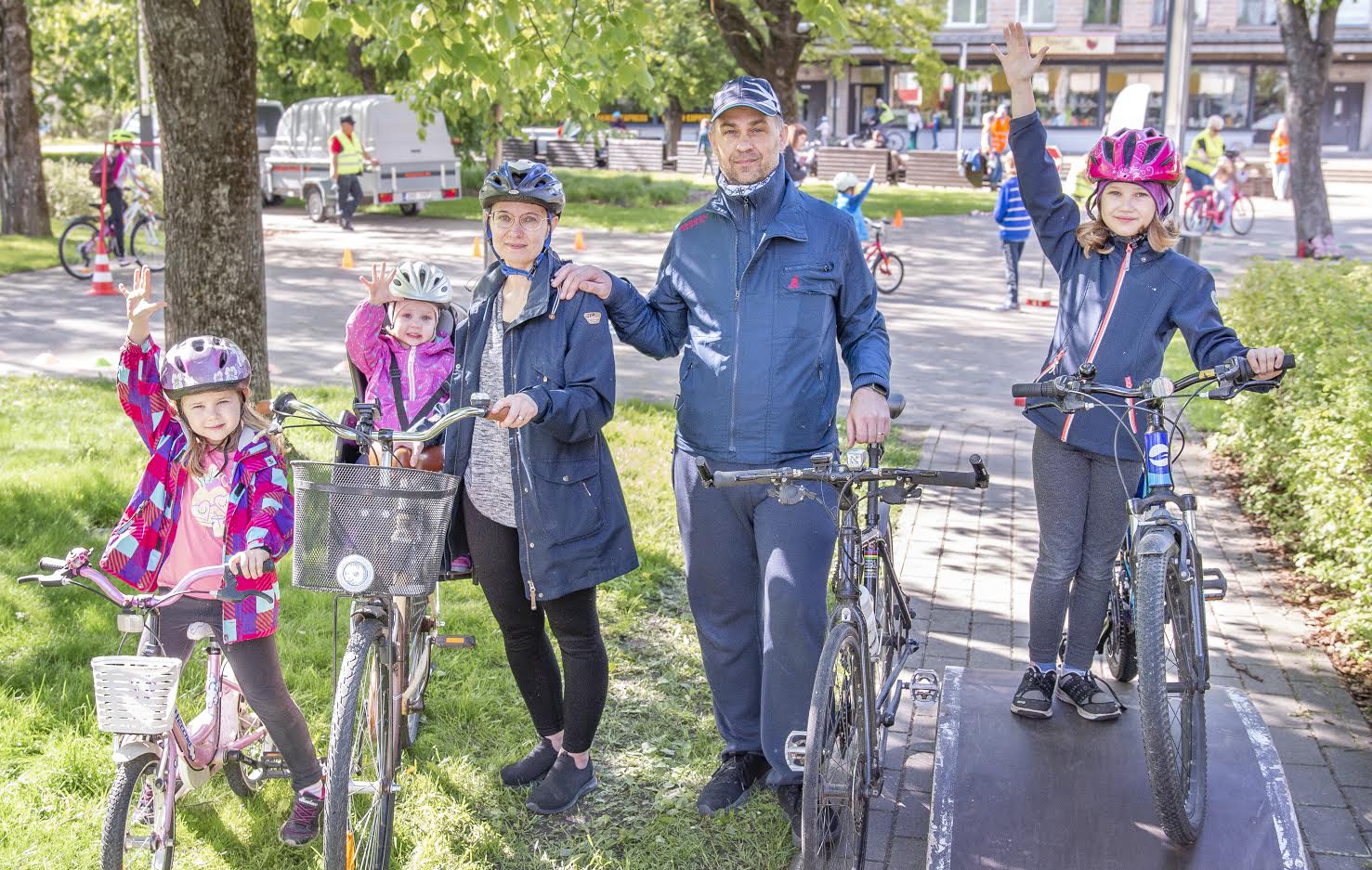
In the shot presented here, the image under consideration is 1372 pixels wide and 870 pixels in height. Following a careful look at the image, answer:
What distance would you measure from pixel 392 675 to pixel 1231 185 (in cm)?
2173

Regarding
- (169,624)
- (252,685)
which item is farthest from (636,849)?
(169,624)

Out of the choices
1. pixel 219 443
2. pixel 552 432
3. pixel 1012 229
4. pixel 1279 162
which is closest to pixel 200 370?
pixel 219 443

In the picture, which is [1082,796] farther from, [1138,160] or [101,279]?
[101,279]

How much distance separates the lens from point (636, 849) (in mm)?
4129

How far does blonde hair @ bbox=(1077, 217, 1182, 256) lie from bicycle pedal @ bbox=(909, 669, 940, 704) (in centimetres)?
151

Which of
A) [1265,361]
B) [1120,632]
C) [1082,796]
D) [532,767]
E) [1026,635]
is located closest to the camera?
[1265,361]

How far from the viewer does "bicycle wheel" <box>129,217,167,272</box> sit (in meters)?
16.8

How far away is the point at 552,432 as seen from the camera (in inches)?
154

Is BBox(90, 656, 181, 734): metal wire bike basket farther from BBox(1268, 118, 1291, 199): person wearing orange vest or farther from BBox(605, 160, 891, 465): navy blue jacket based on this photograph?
BBox(1268, 118, 1291, 199): person wearing orange vest

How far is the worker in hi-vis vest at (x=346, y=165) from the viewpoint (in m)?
22.4

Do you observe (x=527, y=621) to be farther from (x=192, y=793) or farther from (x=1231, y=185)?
(x=1231, y=185)

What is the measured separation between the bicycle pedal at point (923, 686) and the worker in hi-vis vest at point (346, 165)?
65.3 feet

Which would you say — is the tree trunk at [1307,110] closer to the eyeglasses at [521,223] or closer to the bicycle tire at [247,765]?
the eyeglasses at [521,223]

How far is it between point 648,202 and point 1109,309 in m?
23.7
